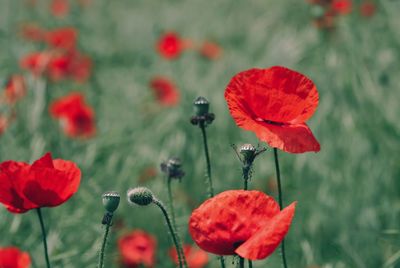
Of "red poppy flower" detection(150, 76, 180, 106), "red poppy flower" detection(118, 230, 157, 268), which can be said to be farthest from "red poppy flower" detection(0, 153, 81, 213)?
"red poppy flower" detection(150, 76, 180, 106)

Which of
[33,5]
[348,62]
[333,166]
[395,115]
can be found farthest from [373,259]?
[33,5]

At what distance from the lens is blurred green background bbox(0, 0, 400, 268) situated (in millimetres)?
2359

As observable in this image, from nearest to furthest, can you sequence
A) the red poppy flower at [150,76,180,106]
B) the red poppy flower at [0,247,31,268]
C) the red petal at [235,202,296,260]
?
1. the red petal at [235,202,296,260]
2. the red poppy flower at [0,247,31,268]
3. the red poppy flower at [150,76,180,106]

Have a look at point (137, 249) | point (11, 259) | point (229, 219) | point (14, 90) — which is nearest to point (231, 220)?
point (229, 219)

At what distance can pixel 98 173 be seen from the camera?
2.87m

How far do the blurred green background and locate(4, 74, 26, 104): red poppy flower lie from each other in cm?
9

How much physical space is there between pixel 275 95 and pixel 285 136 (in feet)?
0.39

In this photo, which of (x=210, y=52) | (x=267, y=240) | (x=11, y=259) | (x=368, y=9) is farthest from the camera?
(x=210, y=52)

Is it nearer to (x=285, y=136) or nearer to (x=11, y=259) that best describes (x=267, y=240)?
(x=285, y=136)

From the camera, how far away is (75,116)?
9.97 ft

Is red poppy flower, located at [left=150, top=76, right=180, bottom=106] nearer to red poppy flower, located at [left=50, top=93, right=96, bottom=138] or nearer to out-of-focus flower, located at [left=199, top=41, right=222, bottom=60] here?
red poppy flower, located at [left=50, top=93, right=96, bottom=138]

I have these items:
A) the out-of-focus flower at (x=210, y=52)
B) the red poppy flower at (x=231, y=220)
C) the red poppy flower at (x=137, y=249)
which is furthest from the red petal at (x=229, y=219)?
the out-of-focus flower at (x=210, y=52)

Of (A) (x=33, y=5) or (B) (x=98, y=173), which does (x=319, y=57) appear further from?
(A) (x=33, y=5)

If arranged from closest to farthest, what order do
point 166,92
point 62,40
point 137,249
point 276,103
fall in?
point 276,103
point 137,249
point 166,92
point 62,40
